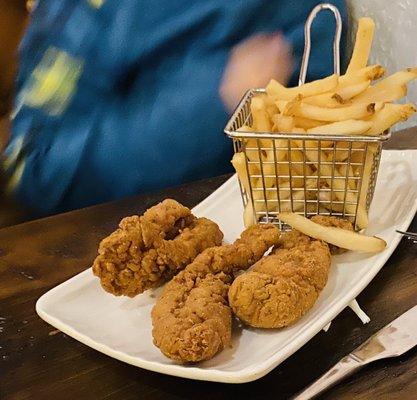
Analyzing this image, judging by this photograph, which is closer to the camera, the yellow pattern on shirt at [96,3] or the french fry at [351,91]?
the french fry at [351,91]

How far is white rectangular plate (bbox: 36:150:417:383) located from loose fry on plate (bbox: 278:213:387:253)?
2 centimetres

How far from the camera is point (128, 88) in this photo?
1573mm

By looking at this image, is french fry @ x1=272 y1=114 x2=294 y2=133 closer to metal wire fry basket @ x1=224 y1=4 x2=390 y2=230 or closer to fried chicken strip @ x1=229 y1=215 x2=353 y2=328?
metal wire fry basket @ x1=224 y1=4 x2=390 y2=230

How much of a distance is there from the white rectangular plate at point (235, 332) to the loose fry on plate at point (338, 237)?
2cm

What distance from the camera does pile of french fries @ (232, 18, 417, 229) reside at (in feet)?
3.29

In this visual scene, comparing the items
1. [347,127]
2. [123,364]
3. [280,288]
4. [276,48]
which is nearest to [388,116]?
[347,127]

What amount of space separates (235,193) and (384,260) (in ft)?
1.24

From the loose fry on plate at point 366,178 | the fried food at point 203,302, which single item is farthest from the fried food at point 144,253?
the loose fry on plate at point 366,178

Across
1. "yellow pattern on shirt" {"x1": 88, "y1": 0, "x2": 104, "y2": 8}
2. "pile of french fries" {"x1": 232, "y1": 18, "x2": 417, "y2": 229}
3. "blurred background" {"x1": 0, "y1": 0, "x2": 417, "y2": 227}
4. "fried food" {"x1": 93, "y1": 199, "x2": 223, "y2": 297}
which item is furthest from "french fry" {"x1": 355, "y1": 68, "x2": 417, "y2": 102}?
"yellow pattern on shirt" {"x1": 88, "y1": 0, "x2": 104, "y2": 8}

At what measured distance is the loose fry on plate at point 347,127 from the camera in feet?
3.23

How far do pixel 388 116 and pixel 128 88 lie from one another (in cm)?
76

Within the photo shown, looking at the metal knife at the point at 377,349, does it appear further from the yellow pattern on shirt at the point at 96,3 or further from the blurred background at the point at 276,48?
the yellow pattern on shirt at the point at 96,3

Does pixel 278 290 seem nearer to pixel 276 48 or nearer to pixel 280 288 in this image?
pixel 280 288

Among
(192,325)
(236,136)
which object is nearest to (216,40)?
(236,136)
